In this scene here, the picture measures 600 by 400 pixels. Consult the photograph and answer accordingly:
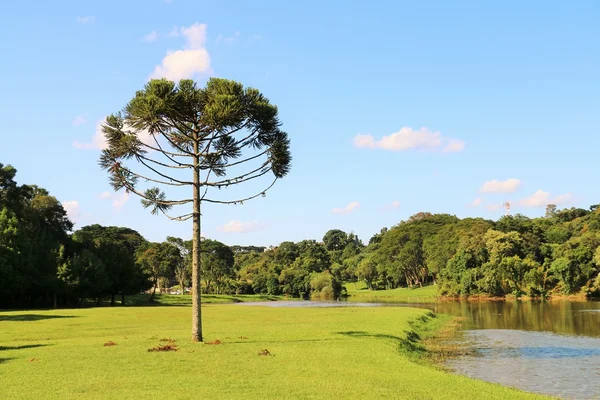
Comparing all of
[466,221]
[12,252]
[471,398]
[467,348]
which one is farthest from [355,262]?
[471,398]

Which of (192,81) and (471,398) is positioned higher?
(192,81)

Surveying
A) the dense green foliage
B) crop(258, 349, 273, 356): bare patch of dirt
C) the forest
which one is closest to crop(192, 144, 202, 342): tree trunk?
crop(258, 349, 273, 356): bare patch of dirt

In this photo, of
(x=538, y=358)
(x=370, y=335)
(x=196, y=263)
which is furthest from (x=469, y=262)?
(x=196, y=263)

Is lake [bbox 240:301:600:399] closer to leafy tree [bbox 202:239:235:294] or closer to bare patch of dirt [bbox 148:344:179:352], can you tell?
bare patch of dirt [bbox 148:344:179:352]

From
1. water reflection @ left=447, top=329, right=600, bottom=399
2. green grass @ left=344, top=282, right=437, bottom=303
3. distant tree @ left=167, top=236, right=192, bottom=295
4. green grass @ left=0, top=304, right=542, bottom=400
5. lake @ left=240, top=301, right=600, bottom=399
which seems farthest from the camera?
distant tree @ left=167, top=236, right=192, bottom=295

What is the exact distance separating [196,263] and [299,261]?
150 m

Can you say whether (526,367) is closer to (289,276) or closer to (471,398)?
(471,398)

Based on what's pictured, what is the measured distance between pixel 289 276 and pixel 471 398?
145 m

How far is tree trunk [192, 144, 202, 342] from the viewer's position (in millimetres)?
27844

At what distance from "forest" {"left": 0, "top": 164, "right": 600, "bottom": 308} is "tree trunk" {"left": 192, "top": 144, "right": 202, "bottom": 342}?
46451mm

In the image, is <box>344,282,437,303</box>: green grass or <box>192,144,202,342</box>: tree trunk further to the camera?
<box>344,282,437,303</box>: green grass

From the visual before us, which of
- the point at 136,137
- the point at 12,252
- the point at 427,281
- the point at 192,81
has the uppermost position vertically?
the point at 192,81

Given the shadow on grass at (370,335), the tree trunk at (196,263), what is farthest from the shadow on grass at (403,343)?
the tree trunk at (196,263)

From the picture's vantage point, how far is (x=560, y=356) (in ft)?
93.5
